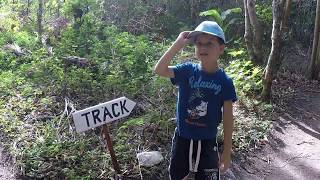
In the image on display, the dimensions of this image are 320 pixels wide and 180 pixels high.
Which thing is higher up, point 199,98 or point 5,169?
point 199,98

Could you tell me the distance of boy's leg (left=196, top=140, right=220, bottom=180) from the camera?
2.90m

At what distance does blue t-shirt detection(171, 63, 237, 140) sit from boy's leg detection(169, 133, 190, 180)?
8 centimetres

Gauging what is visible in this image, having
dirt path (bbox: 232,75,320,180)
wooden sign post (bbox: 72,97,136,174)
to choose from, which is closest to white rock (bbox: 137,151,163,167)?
wooden sign post (bbox: 72,97,136,174)

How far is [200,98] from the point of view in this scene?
109 inches

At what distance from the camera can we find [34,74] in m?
6.09

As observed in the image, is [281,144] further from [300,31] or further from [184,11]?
[184,11]

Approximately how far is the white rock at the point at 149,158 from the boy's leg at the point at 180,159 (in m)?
1.10

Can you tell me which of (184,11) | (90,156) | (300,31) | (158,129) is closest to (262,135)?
(158,129)

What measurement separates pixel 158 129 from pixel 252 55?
3.61 m

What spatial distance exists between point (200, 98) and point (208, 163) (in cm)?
52

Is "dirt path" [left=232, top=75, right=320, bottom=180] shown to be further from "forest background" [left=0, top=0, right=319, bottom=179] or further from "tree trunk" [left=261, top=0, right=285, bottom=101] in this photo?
"tree trunk" [left=261, top=0, right=285, bottom=101]

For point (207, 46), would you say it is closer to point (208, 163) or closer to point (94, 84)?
point (208, 163)

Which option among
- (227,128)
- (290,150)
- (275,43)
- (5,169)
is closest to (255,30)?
(275,43)

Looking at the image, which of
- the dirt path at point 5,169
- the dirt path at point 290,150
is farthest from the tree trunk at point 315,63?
the dirt path at point 5,169
